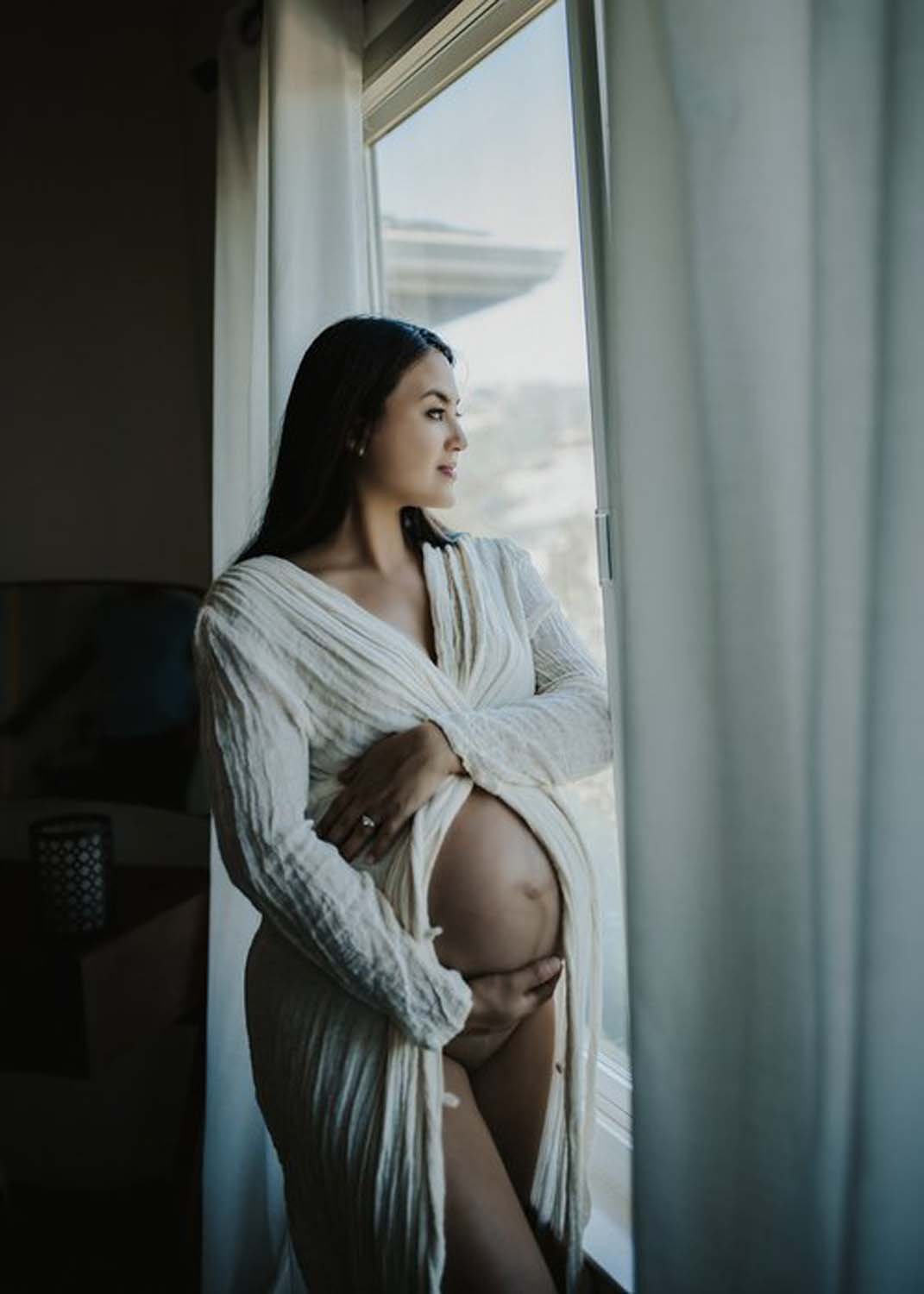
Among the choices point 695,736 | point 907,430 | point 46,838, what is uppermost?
point 907,430

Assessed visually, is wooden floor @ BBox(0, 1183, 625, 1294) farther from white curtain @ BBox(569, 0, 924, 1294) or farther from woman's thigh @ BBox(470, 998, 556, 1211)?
white curtain @ BBox(569, 0, 924, 1294)

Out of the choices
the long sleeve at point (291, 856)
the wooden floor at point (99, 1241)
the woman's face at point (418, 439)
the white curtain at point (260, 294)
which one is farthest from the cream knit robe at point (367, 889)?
the wooden floor at point (99, 1241)

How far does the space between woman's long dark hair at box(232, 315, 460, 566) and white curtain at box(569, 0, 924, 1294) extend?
289mm

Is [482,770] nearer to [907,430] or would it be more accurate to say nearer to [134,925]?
[907,430]

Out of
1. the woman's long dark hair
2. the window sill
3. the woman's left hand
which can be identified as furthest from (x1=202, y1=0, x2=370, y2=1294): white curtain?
the woman's left hand

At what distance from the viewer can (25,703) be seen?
201 cm

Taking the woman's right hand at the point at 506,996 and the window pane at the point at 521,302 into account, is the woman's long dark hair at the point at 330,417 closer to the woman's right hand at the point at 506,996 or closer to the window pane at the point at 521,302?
the window pane at the point at 521,302

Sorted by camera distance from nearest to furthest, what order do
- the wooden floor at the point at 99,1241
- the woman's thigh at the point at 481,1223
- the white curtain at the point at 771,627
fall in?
the white curtain at the point at 771,627 → the woman's thigh at the point at 481,1223 → the wooden floor at the point at 99,1241

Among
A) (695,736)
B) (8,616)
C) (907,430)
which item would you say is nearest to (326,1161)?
(695,736)

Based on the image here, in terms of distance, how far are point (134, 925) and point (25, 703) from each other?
631mm

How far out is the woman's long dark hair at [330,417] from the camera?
116 centimetres

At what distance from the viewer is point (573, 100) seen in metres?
1.25

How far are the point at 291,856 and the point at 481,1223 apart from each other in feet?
1.29

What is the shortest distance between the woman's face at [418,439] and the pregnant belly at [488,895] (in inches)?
14.5
